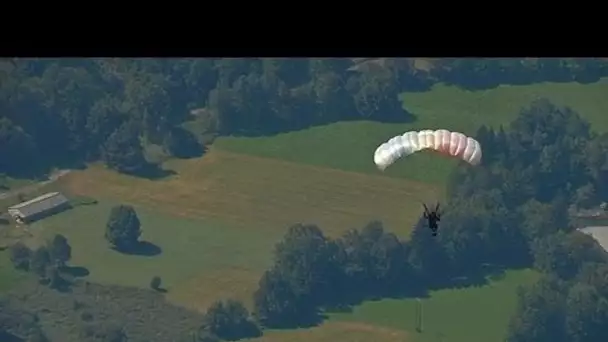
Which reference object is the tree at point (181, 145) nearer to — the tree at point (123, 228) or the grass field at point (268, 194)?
the grass field at point (268, 194)

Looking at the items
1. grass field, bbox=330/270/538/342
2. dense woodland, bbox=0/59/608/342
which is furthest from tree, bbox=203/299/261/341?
grass field, bbox=330/270/538/342

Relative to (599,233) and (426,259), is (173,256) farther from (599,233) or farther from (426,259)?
(599,233)

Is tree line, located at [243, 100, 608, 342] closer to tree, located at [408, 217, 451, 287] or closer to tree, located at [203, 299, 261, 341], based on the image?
tree, located at [408, 217, 451, 287]

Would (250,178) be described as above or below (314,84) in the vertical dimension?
below

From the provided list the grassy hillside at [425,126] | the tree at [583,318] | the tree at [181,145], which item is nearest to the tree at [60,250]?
the tree at [181,145]

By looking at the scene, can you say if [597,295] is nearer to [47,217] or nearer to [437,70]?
[437,70]

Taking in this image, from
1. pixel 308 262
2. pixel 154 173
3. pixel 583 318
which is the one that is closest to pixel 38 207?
pixel 154 173
